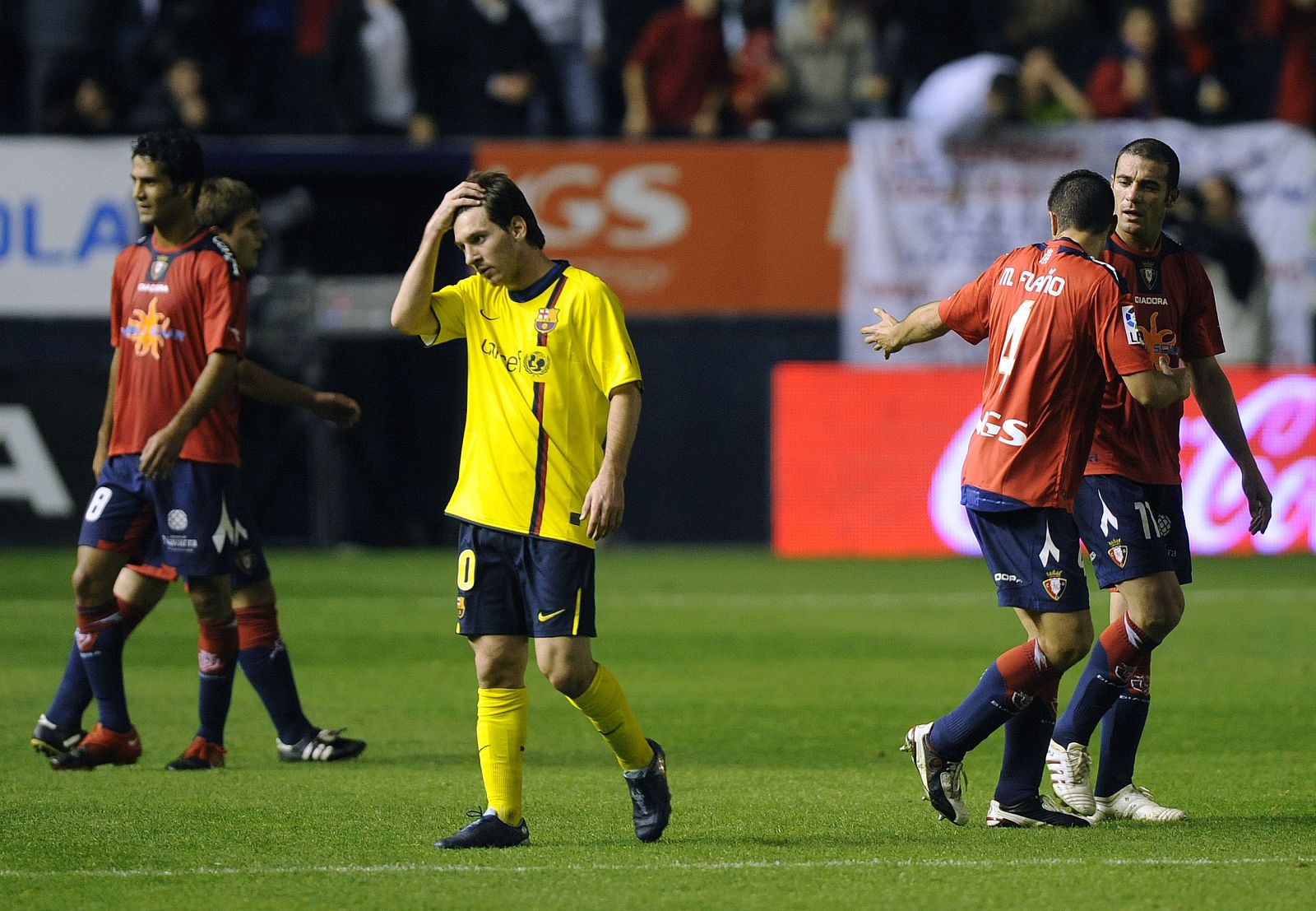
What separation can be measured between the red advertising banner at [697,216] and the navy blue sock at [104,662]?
9605 millimetres

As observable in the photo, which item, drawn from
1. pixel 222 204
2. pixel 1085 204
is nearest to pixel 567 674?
pixel 1085 204

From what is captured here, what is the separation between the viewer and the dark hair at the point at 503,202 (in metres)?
5.68

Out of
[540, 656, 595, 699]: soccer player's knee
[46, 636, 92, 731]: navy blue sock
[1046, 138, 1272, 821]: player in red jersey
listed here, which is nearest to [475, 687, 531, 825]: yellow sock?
[540, 656, 595, 699]: soccer player's knee

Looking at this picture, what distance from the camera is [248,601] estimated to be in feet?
24.9

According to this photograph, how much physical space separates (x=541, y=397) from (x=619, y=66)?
1276 cm

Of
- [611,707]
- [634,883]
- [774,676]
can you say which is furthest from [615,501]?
[774,676]

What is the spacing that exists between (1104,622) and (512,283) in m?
6.66

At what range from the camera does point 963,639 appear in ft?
36.9

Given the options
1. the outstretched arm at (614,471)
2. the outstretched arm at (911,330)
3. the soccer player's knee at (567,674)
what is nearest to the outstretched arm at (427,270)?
the outstretched arm at (614,471)

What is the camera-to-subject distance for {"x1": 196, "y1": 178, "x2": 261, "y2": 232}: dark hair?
7.51 m

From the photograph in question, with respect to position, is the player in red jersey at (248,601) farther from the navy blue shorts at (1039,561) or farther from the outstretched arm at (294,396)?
the navy blue shorts at (1039,561)

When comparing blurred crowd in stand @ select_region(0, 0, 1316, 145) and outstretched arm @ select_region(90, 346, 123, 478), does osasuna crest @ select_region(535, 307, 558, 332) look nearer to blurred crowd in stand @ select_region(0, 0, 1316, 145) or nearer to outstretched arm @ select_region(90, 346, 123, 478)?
outstretched arm @ select_region(90, 346, 123, 478)

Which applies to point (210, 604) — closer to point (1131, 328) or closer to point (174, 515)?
point (174, 515)

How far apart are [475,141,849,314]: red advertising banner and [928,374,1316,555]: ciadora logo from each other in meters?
2.18
